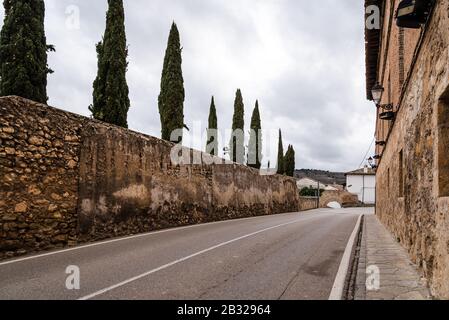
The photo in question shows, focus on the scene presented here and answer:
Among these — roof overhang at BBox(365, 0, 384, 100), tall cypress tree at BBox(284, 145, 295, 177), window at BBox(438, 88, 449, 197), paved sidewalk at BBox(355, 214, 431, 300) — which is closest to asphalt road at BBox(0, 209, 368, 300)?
paved sidewalk at BBox(355, 214, 431, 300)

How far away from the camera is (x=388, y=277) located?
5738 mm

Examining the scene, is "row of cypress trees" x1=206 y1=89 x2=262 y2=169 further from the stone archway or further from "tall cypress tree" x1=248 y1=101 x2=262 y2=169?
the stone archway

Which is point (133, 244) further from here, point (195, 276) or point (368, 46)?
point (368, 46)

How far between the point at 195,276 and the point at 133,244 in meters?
3.86

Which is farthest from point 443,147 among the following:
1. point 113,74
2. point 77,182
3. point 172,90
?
point 172,90

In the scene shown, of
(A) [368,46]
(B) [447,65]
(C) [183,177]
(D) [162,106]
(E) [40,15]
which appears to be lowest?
(C) [183,177]

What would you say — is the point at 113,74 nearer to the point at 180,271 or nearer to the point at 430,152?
the point at 180,271

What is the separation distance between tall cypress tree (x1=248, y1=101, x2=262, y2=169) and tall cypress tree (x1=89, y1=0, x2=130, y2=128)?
65.1ft

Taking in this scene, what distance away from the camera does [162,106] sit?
22047mm

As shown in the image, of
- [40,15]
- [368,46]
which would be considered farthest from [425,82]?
[368,46]

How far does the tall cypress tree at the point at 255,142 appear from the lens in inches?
1374

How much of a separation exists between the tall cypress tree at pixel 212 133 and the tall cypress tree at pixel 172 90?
444 inches

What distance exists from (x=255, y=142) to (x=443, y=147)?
105 feet
